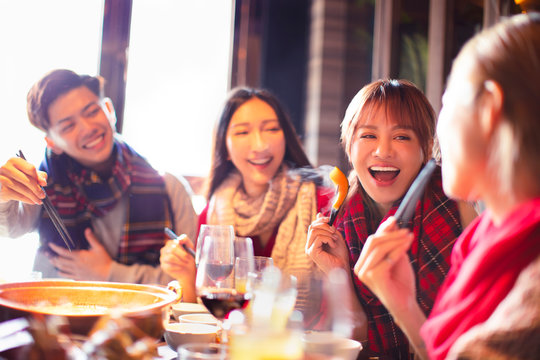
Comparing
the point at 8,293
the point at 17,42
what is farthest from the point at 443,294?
the point at 17,42

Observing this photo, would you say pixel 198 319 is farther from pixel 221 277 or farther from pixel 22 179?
pixel 22 179

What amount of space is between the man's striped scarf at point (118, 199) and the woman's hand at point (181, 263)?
0.64 m

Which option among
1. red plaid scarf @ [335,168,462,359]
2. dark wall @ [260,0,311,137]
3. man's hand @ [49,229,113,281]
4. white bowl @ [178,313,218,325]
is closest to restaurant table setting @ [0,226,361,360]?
white bowl @ [178,313,218,325]

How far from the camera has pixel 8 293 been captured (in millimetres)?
949

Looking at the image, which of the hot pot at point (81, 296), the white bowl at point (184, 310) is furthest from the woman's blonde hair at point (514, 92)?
the white bowl at point (184, 310)

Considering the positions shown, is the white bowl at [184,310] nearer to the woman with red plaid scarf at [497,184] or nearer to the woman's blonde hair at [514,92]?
the woman with red plaid scarf at [497,184]

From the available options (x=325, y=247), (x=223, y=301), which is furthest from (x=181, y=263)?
(x=223, y=301)

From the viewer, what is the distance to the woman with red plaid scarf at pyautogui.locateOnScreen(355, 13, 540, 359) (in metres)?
0.64

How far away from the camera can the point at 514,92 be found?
67cm

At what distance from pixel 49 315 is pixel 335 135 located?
2.99 m

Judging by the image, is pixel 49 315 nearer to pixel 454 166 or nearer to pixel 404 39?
pixel 454 166

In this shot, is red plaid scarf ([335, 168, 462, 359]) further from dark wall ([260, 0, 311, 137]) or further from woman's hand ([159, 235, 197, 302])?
dark wall ([260, 0, 311, 137])

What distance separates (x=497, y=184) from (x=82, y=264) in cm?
175

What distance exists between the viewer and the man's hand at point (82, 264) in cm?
203
